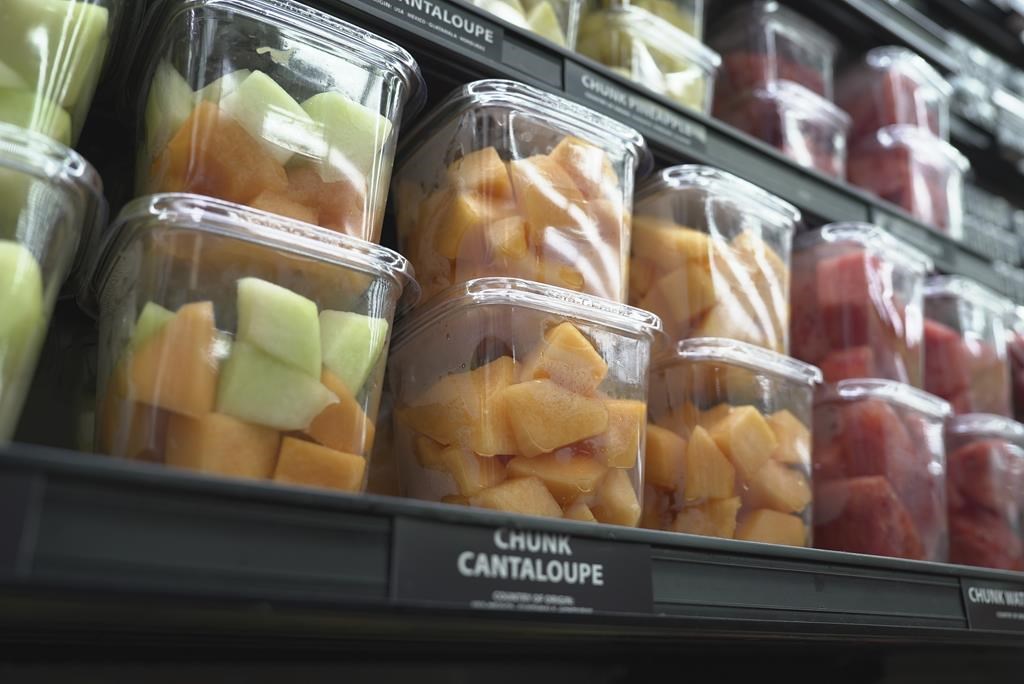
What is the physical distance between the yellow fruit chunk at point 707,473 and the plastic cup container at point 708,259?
155 mm

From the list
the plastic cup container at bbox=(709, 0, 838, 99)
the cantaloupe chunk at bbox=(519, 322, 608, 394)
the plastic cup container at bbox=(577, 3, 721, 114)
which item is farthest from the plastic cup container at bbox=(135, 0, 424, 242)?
the plastic cup container at bbox=(709, 0, 838, 99)

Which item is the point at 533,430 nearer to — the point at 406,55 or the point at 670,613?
the point at 670,613

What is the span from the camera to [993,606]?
109cm

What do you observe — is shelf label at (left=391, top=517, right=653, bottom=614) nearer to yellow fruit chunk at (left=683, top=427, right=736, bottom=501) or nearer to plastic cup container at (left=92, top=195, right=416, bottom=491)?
plastic cup container at (left=92, top=195, right=416, bottom=491)

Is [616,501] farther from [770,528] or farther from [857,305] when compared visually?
[857,305]

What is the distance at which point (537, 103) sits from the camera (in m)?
1.06

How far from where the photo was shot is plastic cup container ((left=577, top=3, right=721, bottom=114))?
1311mm

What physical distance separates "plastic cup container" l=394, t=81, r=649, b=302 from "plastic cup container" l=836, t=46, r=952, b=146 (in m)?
0.87

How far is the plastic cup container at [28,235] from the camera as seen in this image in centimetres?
70

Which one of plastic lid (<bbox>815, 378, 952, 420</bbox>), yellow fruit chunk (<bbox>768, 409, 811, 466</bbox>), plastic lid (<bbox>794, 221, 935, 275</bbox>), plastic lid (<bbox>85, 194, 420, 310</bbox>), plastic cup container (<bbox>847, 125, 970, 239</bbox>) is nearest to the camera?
plastic lid (<bbox>85, 194, 420, 310</bbox>)

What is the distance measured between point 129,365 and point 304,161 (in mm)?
249

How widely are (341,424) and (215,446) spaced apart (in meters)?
0.11

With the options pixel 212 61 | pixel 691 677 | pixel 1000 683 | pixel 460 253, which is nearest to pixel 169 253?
Result: pixel 212 61

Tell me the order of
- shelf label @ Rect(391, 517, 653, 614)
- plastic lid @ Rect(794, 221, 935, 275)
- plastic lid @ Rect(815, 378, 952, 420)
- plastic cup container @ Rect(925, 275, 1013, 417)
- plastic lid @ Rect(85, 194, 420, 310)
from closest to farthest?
shelf label @ Rect(391, 517, 653, 614) → plastic lid @ Rect(85, 194, 420, 310) → plastic lid @ Rect(815, 378, 952, 420) → plastic lid @ Rect(794, 221, 935, 275) → plastic cup container @ Rect(925, 275, 1013, 417)
